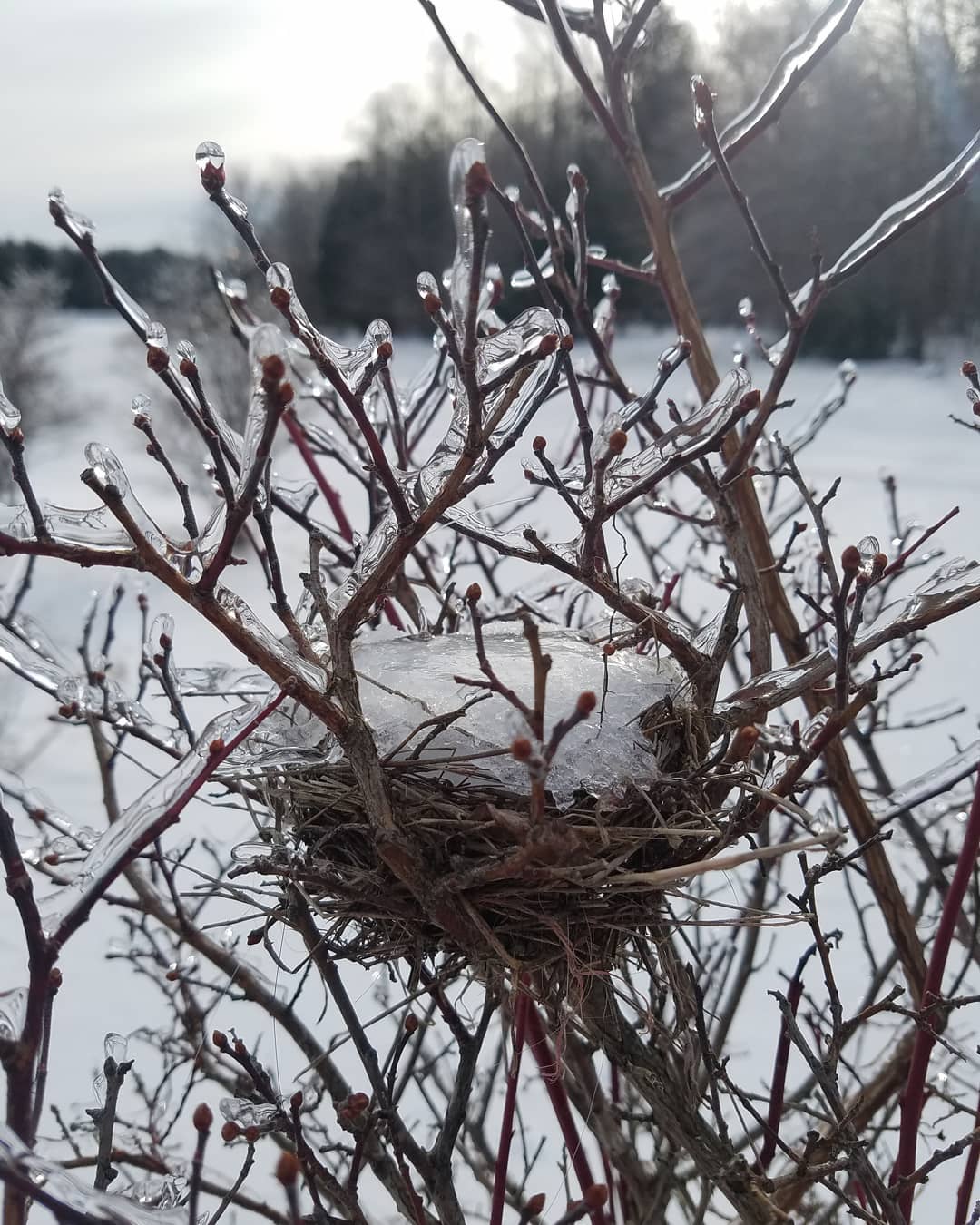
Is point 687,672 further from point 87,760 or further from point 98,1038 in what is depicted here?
point 87,760

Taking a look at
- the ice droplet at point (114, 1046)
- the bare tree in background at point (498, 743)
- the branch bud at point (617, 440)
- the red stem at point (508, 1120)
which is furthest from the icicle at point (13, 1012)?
the branch bud at point (617, 440)

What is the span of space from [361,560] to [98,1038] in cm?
229

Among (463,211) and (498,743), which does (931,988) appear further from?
(463,211)

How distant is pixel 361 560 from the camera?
0.73 meters

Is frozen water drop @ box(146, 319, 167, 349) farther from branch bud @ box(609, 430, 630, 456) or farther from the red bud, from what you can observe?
the red bud

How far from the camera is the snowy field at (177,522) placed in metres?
2.71

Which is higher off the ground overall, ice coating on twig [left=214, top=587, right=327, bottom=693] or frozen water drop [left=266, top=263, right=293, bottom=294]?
frozen water drop [left=266, top=263, right=293, bottom=294]

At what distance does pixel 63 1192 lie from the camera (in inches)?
17.6

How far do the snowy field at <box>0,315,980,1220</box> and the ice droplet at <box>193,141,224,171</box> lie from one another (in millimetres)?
397

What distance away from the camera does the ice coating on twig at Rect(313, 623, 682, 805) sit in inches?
29.7

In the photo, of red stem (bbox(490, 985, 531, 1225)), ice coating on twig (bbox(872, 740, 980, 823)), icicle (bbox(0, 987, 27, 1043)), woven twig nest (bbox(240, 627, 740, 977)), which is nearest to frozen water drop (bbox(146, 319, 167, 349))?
woven twig nest (bbox(240, 627, 740, 977))

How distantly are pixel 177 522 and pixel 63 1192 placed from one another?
7.95 meters

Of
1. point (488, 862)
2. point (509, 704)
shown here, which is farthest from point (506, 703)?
point (488, 862)

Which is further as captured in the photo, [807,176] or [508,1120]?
[807,176]
